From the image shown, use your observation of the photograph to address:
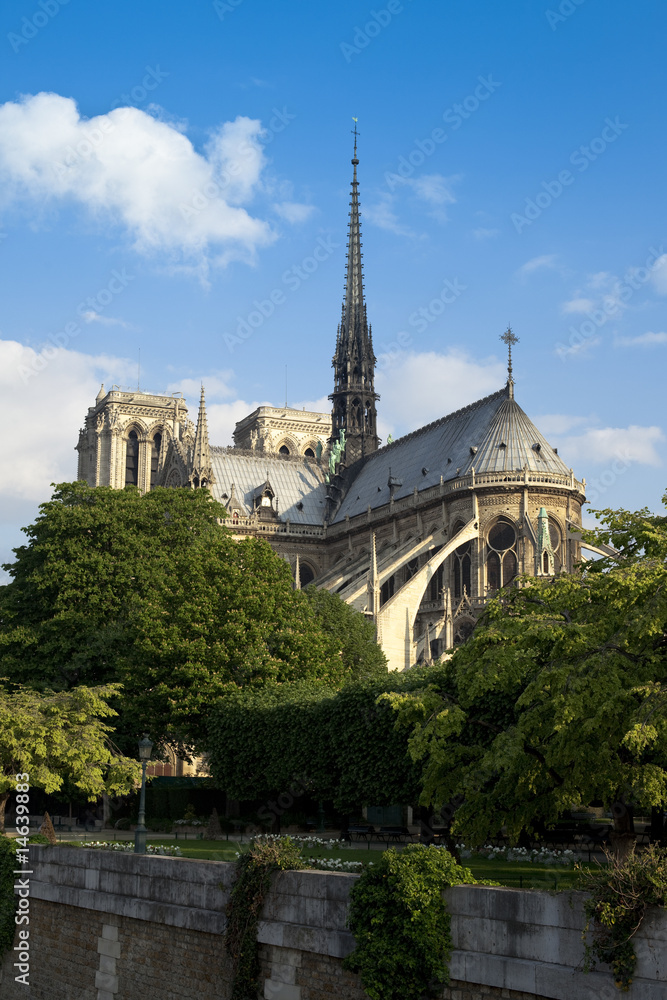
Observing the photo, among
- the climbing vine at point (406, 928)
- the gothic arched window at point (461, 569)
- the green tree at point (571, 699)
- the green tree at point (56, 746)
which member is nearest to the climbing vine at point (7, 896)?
the green tree at point (56, 746)

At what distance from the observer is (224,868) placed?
1838 centimetres

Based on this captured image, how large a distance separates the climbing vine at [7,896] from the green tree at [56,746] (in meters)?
5.07

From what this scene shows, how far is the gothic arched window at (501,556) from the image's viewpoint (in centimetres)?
6844

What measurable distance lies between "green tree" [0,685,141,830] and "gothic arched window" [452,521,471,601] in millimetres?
37047

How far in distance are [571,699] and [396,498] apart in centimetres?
6267

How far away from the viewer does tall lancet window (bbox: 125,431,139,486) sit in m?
118

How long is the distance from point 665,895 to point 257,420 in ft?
378

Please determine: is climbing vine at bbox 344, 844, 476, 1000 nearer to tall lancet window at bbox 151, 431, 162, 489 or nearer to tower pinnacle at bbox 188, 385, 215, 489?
tower pinnacle at bbox 188, 385, 215, 489

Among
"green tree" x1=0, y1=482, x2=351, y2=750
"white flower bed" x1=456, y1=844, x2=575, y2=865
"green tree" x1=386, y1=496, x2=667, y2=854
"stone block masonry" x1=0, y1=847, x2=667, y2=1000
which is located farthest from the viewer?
"green tree" x1=0, y1=482, x2=351, y2=750

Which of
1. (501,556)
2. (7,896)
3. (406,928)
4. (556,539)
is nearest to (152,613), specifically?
(7,896)

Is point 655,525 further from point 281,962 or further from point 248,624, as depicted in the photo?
point 248,624

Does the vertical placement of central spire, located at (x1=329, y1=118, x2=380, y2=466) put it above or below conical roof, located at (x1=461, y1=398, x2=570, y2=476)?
above

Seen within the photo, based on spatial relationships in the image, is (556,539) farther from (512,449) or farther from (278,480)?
(278,480)

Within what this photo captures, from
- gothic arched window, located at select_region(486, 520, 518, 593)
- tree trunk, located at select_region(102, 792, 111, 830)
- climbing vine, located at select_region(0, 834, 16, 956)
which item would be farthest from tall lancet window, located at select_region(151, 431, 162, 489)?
A: climbing vine, located at select_region(0, 834, 16, 956)
